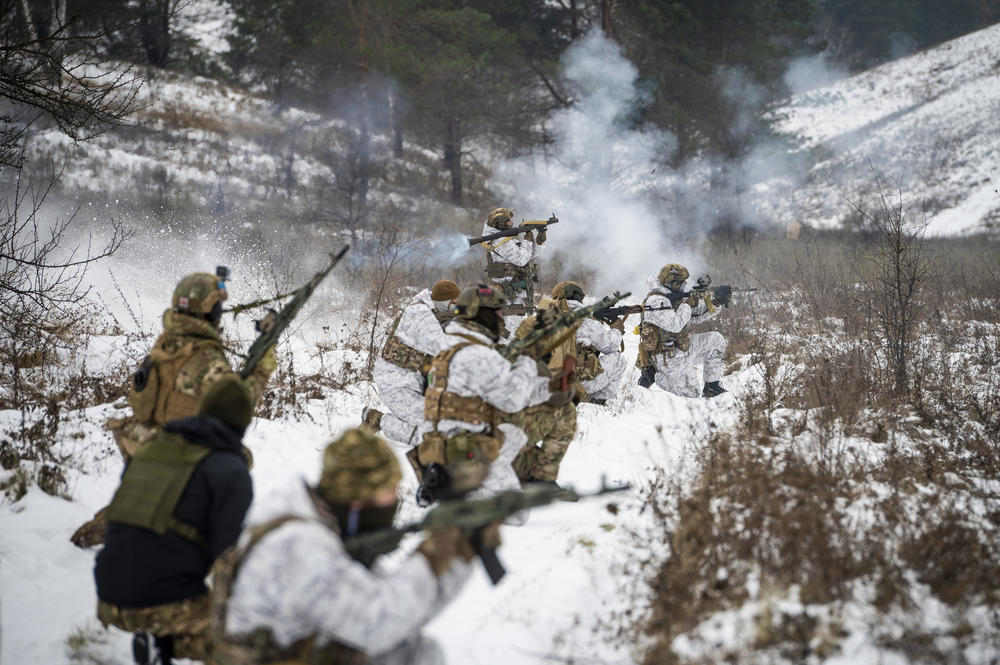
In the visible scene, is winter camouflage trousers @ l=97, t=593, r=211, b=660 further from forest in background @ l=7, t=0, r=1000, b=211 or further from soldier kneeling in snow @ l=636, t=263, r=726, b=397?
forest in background @ l=7, t=0, r=1000, b=211

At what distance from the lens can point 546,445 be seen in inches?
203

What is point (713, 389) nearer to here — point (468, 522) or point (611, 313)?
point (611, 313)

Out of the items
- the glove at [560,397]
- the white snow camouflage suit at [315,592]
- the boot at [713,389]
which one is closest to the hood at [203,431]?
the white snow camouflage suit at [315,592]

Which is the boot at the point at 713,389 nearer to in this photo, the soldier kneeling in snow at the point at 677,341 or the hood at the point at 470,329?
A: the soldier kneeling in snow at the point at 677,341

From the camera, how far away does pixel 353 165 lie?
1783cm

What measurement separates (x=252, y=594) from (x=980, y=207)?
98.8 ft

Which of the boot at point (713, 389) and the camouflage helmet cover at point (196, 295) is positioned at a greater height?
the camouflage helmet cover at point (196, 295)

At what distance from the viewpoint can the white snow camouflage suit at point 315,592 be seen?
187 cm

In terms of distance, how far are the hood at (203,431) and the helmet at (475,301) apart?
204cm

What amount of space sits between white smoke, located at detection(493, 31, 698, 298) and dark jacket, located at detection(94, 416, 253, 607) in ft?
47.7

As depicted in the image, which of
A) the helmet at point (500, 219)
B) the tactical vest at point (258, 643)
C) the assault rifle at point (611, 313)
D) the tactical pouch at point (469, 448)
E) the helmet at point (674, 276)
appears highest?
the helmet at point (500, 219)

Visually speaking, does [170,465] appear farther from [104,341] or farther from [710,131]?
[710,131]

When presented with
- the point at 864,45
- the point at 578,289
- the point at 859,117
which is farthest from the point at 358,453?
the point at 864,45

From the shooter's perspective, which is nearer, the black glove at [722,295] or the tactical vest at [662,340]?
the tactical vest at [662,340]
